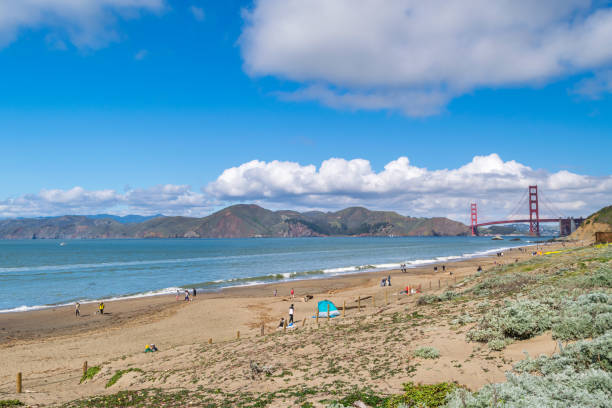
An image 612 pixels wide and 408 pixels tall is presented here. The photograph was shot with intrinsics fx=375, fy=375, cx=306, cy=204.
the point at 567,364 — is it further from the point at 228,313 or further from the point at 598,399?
the point at 228,313

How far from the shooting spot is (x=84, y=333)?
26.2 m

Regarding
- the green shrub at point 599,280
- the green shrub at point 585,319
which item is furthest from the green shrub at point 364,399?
the green shrub at point 599,280

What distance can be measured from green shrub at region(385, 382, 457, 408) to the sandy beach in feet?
3.81

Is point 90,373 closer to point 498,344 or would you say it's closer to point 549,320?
point 498,344

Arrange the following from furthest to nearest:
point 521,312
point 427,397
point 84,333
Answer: point 84,333 → point 521,312 → point 427,397

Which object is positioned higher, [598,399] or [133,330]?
[598,399]

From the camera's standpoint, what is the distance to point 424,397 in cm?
832

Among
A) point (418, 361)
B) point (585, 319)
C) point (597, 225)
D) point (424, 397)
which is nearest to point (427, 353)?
point (418, 361)

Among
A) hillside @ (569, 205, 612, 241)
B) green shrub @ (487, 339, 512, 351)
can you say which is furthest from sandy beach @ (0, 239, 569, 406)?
hillside @ (569, 205, 612, 241)

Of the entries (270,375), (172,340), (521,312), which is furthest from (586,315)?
(172,340)

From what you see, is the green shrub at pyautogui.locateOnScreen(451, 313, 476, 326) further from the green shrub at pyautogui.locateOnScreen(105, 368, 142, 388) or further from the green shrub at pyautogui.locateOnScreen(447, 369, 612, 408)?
the green shrub at pyautogui.locateOnScreen(105, 368, 142, 388)

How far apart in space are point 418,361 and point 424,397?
349cm

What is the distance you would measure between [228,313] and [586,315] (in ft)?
84.2

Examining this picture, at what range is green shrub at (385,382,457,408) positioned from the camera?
8.08 m
